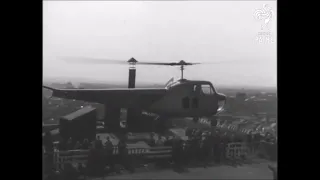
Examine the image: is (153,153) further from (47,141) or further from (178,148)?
(47,141)

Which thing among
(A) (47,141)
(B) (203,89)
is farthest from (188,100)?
(A) (47,141)

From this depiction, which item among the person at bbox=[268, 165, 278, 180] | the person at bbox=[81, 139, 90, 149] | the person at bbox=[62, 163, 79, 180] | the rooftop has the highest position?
the rooftop

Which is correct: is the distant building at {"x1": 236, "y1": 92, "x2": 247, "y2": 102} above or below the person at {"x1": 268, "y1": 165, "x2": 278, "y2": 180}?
above

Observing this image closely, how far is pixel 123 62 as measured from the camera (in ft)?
7.10

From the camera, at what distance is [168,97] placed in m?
2.22

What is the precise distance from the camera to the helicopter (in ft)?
6.95

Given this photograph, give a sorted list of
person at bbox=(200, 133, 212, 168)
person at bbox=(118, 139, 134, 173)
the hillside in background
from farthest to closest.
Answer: person at bbox=(200, 133, 212, 168)
person at bbox=(118, 139, 134, 173)
the hillside in background

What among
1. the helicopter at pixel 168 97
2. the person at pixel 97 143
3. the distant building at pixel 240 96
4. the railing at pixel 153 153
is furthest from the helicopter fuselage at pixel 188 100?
the person at pixel 97 143

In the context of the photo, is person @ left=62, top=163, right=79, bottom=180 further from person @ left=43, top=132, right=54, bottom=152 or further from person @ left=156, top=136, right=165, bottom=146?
person @ left=156, top=136, right=165, bottom=146

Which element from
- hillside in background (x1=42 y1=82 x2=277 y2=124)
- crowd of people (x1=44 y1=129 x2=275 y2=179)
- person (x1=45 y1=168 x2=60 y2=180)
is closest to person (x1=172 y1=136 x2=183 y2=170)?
crowd of people (x1=44 y1=129 x2=275 y2=179)

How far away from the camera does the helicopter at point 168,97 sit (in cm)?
212
